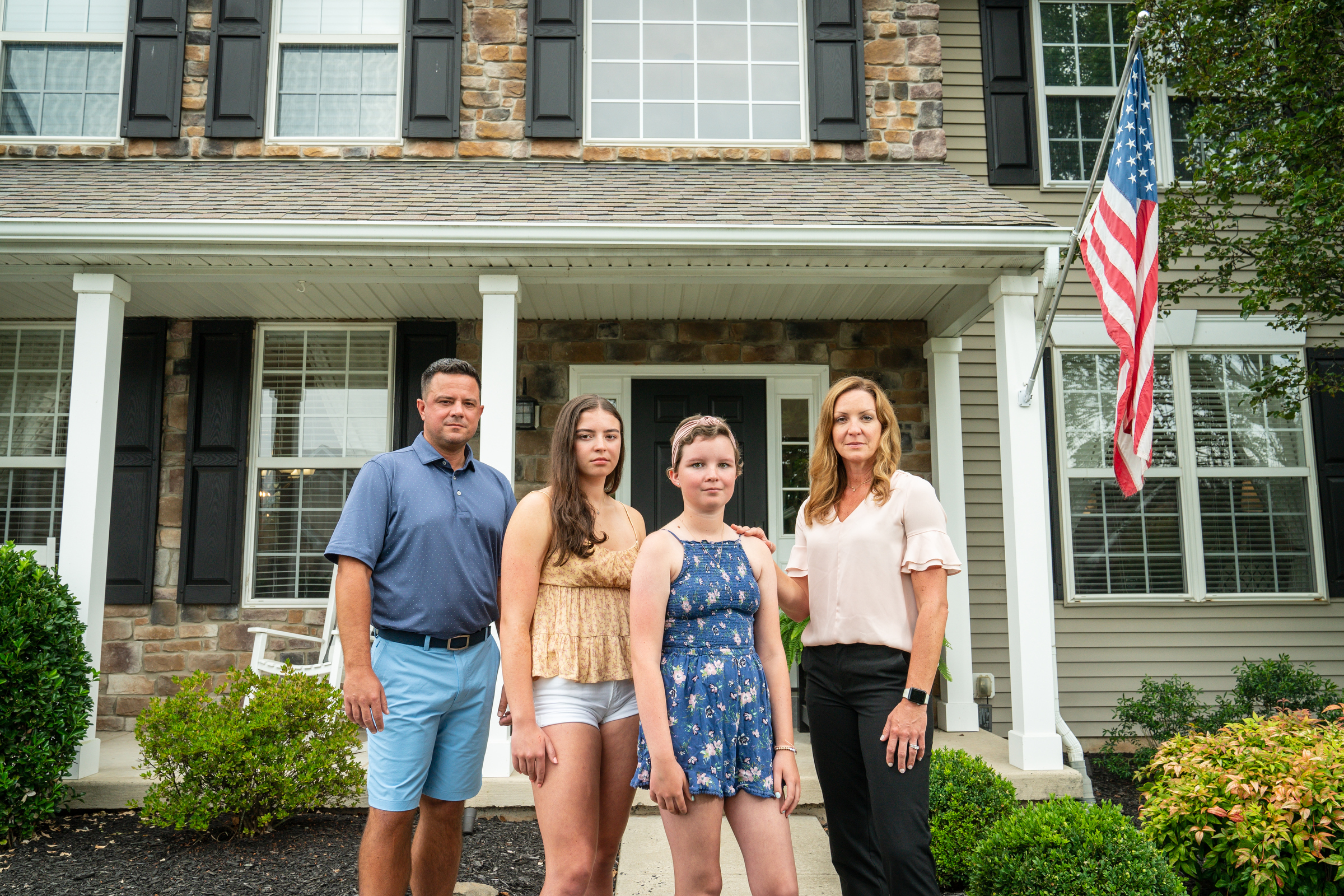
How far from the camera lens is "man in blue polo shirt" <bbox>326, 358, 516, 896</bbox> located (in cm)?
230

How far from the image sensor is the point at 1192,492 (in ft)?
19.2

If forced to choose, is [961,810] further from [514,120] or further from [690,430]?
[514,120]

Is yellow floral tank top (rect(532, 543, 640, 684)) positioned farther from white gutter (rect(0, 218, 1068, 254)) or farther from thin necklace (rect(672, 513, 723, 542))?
white gutter (rect(0, 218, 1068, 254))

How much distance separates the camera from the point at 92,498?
4227mm

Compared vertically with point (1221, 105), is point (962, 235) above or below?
below

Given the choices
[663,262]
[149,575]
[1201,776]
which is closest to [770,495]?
[663,262]

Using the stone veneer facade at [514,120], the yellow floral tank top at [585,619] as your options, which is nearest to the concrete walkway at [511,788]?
the yellow floral tank top at [585,619]

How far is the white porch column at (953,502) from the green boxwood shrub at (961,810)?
1924 millimetres

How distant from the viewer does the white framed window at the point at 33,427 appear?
211 inches

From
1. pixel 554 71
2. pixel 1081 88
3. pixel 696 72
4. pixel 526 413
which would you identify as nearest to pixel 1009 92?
pixel 1081 88

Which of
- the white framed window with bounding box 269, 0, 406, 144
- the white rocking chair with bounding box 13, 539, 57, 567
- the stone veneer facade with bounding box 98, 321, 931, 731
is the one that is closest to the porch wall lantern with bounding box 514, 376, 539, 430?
the stone veneer facade with bounding box 98, 321, 931, 731

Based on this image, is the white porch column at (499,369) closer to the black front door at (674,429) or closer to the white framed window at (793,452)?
the black front door at (674,429)

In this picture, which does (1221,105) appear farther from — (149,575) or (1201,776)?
(149,575)

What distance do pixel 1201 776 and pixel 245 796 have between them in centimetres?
354
